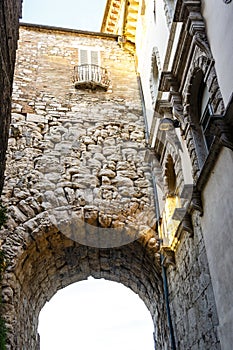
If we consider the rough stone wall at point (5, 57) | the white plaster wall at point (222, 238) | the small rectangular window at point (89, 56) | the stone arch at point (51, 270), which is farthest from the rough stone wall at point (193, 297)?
the small rectangular window at point (89, 56)

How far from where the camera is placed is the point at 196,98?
18.1 ft

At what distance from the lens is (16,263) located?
21.6 feet

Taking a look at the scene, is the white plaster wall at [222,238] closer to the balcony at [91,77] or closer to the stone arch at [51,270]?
the stone arch at [51,270]

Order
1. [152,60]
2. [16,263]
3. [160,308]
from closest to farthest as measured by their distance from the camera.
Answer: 1. [16,263]
2. [160,308]
3. [152,60]

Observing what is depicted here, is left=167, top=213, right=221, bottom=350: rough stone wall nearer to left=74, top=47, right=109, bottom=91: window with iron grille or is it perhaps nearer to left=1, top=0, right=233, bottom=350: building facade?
left=1, top=0, right=233, bottom=350: building facade

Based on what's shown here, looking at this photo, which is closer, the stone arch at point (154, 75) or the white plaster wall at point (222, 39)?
the white plaster wall at point (222, 39)

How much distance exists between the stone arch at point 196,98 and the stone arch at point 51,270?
246 centimetres

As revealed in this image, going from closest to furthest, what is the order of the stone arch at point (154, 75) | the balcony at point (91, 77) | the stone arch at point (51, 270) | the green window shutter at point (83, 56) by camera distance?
the stone arch at point (51, 270) → the stone arch at point (154, 75) → the balcony at point (91, 77) → the green window shutter at point (83, 56)

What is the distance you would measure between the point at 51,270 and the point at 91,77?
14.6 feet

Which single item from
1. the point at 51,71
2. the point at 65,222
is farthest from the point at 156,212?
the point at 51,71

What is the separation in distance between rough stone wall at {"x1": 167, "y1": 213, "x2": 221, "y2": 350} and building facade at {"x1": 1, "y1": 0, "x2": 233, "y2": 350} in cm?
3

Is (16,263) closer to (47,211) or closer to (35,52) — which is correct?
(47,211)

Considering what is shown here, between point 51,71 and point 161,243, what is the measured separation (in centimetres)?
488

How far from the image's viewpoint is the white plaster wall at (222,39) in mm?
4039
